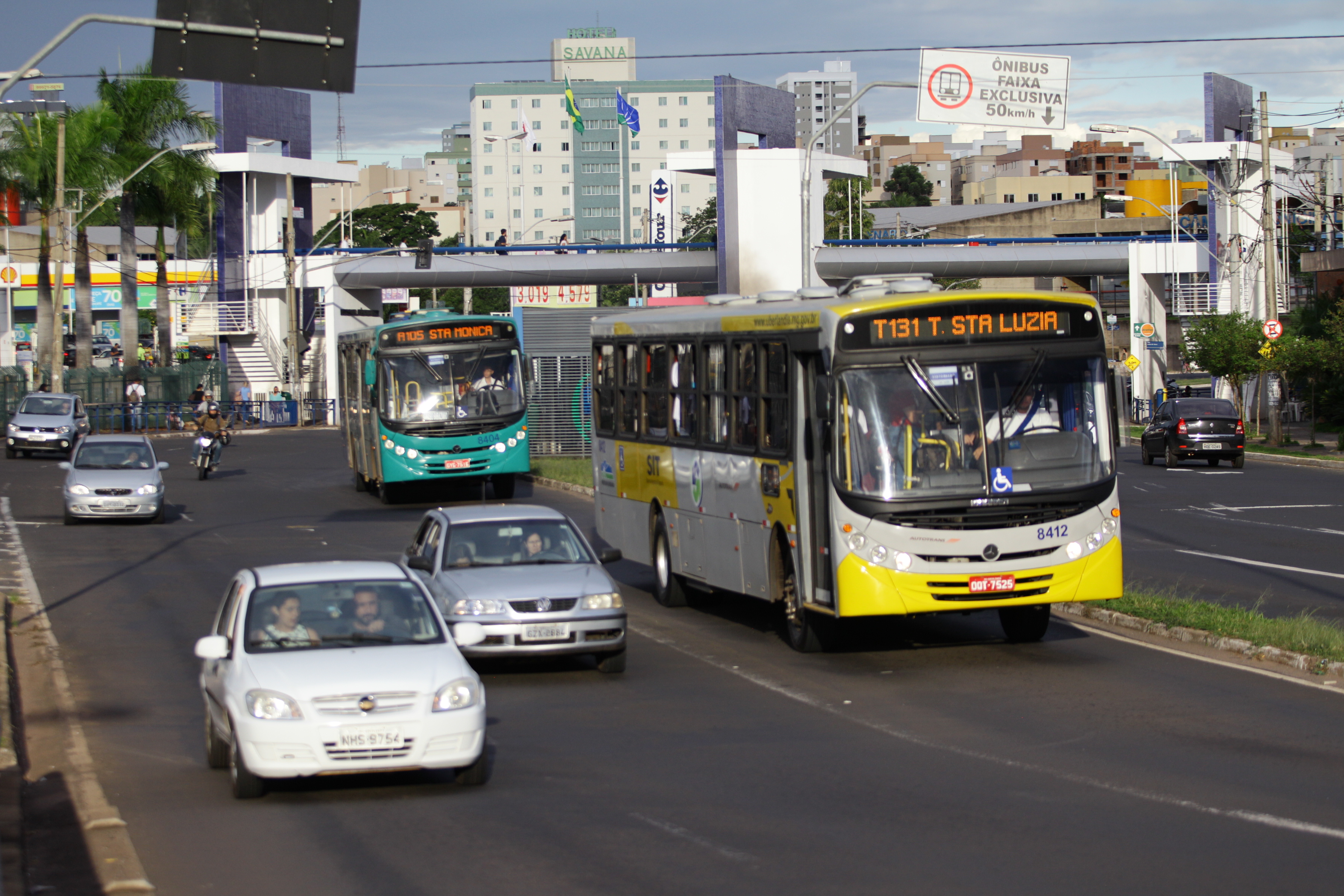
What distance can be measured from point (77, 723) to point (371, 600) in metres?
3.49

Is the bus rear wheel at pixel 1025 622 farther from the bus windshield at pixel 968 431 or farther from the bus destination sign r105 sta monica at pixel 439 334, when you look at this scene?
the bus destination sign r105 sta monica at pixel 439 334

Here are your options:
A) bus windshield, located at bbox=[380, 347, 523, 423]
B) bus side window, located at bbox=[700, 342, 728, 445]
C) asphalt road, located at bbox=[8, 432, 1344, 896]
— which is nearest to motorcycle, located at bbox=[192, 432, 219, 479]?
bus windshield, located at bbox=[380, 347, 523, 423]

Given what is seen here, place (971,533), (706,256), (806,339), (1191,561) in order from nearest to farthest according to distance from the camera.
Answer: (971,533) → (806,339) → (1191,561) → (706,256)

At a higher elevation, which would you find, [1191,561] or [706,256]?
[706,256]

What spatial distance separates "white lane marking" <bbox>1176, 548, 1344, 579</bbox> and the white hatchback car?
13.2 m

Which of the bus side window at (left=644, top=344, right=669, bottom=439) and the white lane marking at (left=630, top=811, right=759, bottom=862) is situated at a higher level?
the bus side window at (left=644, top=344, right=669, bottom=439)

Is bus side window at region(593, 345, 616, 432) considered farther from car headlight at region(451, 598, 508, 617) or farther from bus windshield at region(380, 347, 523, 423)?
bus windshield at region(380, 347, 523, 423)

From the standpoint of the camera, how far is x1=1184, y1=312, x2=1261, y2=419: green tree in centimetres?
4912

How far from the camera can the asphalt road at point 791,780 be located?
7.62 m

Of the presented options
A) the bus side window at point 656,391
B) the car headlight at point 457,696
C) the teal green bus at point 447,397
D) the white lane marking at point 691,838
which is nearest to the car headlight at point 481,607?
the car headlight at point 457,696

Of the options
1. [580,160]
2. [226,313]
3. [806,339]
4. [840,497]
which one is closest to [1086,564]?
[840,497]

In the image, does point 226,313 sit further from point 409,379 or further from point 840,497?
point 840,497

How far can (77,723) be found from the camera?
12055mm

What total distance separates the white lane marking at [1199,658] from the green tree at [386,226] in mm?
116521
